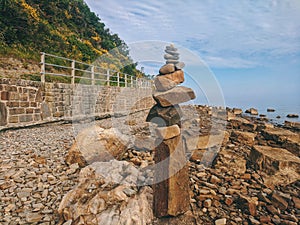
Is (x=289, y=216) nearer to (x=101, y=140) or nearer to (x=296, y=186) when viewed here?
(x=296, y=186)

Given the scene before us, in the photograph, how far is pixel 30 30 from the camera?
41.1ft

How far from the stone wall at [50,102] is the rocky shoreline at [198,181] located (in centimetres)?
112

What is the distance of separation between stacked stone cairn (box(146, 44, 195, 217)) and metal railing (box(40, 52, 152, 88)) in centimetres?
728

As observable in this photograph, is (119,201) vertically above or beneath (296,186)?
above

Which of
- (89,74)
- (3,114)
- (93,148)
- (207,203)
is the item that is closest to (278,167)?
(207,203)

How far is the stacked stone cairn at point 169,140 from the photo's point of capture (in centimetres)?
284

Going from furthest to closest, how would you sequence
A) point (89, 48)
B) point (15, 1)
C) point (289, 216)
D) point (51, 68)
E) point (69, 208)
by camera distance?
point (89, 48) < point (51, 68) < point (15, 1) < point (289, 216) < point (69, 208)

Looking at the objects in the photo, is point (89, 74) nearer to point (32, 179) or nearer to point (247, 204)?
point (32, 179)

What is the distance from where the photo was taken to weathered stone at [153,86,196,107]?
2.85 m

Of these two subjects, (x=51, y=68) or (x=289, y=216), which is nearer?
(x=289, y=216)

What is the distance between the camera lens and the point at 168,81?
295 centimetres

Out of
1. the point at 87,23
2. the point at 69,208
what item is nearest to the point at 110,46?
the point at 87,23

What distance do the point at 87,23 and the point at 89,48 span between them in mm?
6321

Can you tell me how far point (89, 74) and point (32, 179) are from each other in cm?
965
